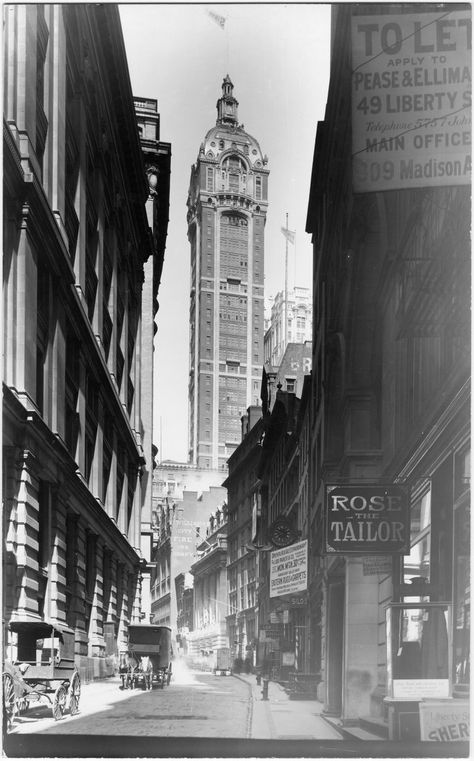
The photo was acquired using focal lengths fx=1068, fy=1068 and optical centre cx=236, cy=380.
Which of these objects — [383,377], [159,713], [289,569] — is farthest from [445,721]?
[383,377]

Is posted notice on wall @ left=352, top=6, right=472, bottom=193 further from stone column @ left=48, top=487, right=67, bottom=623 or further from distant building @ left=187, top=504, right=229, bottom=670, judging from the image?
stone column @ left=48, top=487, right=67, bottom=623

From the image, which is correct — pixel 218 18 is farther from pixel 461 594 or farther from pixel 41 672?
pixel 41 672

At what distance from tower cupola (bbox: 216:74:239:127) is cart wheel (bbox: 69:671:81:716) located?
21.6 feet

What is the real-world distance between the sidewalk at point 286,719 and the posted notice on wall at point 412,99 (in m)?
5.59

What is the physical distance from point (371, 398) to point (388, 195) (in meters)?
2.29

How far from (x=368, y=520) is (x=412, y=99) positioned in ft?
14.8

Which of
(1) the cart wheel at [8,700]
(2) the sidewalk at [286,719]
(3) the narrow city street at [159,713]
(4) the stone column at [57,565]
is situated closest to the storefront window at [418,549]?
(2) the sidewalk at [286,719]

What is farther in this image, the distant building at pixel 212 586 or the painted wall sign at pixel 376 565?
the distant building at pixel 212 586

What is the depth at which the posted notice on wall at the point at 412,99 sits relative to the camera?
11.1 meters

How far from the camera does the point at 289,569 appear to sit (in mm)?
12805

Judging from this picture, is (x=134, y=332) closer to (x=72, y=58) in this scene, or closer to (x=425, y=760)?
(x=72, y=58)

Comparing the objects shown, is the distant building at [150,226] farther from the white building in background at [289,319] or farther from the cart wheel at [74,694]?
the cart wheel at [74,694]

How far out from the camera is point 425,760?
1053 centimetres

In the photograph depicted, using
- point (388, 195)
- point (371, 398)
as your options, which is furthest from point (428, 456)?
point (388, 195)
